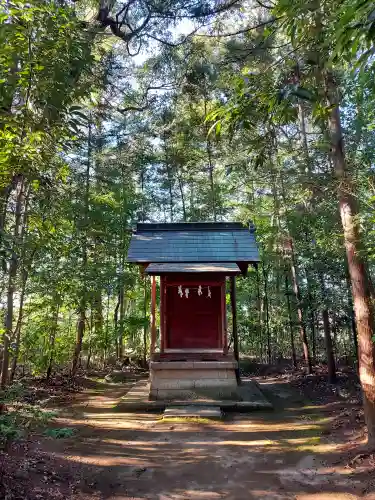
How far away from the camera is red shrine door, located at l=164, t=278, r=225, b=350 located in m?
10.2

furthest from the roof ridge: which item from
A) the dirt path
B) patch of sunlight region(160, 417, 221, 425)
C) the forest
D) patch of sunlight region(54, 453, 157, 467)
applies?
patch of sunlight region(54, 453, 157, 467)

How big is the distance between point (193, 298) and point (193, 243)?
154cm

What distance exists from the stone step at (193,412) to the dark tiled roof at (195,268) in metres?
2.99

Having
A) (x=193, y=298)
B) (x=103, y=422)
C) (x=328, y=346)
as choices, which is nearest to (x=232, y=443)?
(x=103, y=422)

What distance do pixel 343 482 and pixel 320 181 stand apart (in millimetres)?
4504

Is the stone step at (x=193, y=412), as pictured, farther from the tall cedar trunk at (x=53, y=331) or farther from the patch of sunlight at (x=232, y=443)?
the tall cedar trunk at (x=53, y=331)

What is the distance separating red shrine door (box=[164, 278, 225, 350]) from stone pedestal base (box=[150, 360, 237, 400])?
1.17 meters

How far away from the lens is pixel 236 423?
7.21 meters

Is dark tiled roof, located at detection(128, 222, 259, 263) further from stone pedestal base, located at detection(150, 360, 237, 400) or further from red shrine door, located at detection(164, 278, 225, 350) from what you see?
stone pedestal base, located at detection(150, 360, 237, 400)

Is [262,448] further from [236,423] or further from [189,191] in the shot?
[189,191]

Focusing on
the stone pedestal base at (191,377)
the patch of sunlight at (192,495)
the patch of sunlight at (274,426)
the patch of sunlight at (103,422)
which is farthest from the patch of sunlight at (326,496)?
the stone pedestal base at (191,377)

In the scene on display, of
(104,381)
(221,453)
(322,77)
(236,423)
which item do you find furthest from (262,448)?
(104,381)

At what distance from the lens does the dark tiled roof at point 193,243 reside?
9742mm

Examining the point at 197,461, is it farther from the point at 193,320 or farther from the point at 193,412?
the point at 193,320
